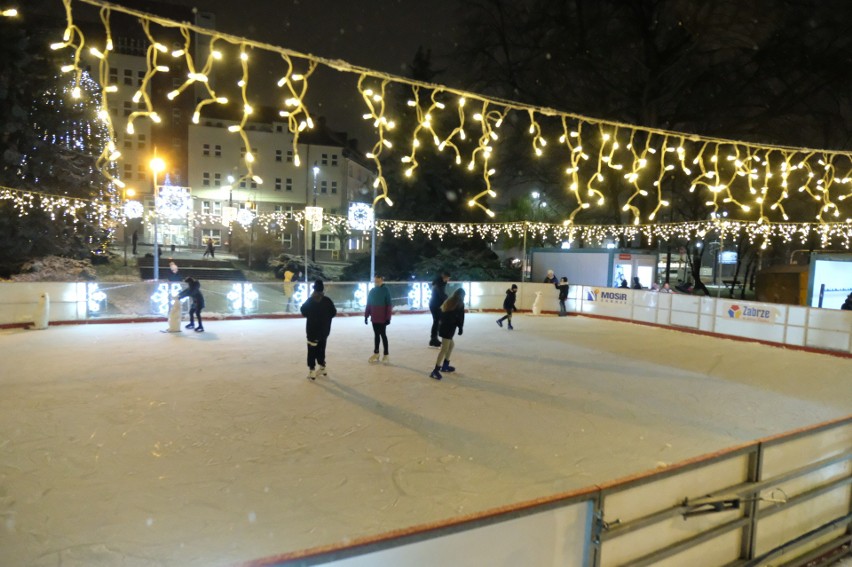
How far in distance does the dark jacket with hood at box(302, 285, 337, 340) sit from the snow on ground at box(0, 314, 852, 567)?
0.75m

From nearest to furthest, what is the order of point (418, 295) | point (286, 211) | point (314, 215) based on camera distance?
1. point (314, 215)
2. point (418, 295)
3. point (286, 211)

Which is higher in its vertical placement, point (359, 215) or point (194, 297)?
point (359, 215)

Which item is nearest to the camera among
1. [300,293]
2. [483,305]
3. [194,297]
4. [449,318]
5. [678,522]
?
[678,522]

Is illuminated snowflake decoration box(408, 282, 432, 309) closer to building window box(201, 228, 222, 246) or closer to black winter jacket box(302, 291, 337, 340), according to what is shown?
black winter jacket box(302, 291, 337, 340)

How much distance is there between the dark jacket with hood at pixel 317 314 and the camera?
7746 mm

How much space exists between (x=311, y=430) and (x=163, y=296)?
1009cm

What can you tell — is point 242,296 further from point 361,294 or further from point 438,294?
point 438,294

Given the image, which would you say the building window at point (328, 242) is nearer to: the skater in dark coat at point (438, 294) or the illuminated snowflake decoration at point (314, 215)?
the illuminated snowflake decoration at point (314, 215)

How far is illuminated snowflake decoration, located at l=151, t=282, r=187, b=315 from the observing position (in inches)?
548

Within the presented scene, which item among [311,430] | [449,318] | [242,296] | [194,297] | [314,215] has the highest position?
[314,215]

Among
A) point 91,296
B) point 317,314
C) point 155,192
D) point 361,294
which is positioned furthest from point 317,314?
point 361,294

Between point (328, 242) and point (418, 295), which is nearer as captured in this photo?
point (418, 295)

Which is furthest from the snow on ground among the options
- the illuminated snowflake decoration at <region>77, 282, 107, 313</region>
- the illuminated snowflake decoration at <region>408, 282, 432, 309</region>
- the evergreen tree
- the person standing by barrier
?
the evergreen tree

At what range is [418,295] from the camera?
17953 mm
